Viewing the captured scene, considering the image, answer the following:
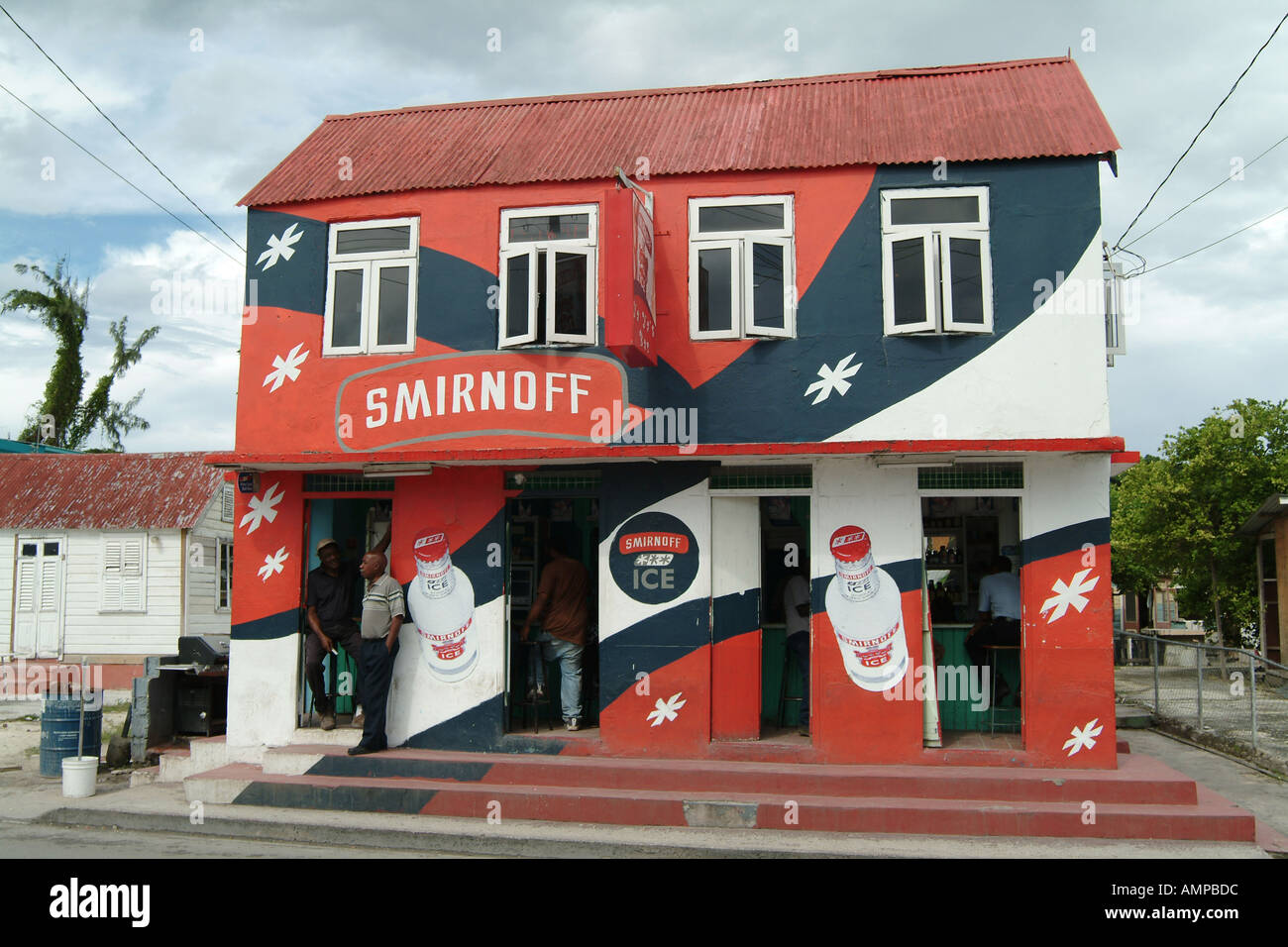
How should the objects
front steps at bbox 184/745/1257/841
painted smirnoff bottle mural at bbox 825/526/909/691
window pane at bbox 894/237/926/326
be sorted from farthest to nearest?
window pane at bbox 894/237/926/326 < painted smirnoff bottle mural at bbox 825/526/909/691 < front steps at bbox 184/745/1257/841

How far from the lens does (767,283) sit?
1056 cm

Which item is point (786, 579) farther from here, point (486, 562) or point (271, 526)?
point (271, 526)

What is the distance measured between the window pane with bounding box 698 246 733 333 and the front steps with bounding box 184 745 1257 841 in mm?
4359

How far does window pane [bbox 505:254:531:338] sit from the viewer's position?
10.8 m

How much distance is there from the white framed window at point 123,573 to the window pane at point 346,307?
1245cm

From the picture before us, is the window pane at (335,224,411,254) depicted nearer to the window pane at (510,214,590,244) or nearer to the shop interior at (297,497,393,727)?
the window pane at (510,214,590,244)

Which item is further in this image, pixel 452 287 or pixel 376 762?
pixel 452 287

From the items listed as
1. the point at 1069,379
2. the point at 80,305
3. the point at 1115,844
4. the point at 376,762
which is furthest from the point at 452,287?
the point at 80,305

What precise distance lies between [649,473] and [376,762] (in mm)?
3907

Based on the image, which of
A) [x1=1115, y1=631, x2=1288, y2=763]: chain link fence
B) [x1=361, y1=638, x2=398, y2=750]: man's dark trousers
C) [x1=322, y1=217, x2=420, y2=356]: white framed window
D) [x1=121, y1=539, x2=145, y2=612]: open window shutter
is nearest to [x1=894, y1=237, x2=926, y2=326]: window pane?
[x1=322, y1=217, x2=420, y2=356]: white framed window

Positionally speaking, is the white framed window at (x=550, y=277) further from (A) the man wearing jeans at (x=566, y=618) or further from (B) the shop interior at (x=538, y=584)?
(A) the man wearing jeans at (x=566, y=618)

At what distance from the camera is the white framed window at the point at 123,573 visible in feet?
69.8

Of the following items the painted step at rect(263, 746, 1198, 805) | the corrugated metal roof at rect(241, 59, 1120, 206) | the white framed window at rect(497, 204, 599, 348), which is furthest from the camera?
the white framed window at rect(497, 204, 599, 348)

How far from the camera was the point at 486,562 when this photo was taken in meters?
10.7
